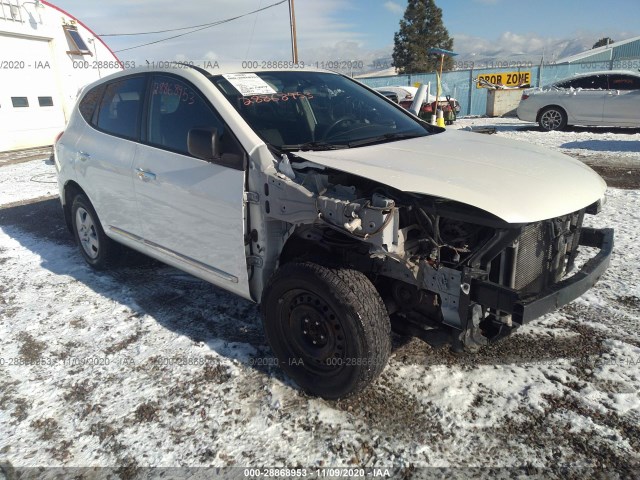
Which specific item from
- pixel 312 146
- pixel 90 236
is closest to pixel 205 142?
pixel 312 146

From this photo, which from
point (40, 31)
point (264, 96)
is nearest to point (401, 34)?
point (40, 31)

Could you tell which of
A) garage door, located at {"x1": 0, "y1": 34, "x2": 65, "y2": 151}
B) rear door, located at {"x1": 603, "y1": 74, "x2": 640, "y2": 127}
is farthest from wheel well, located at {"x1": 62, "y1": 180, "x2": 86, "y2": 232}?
garage door, located at {"x1": 0, "y1": 34, "x2": 65, "y2": 151}

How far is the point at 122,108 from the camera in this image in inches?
157

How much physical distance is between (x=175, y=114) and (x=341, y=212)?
5.69ft

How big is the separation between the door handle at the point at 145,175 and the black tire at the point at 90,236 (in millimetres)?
1161

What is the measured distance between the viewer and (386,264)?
2.55 meters

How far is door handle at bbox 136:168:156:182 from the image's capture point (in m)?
3.48

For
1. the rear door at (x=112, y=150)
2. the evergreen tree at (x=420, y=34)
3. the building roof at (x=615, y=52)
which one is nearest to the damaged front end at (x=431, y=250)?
the rear door at (x=112, y=150)

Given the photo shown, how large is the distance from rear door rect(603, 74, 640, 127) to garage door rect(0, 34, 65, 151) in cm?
1823

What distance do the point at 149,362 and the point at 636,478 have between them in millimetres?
2757

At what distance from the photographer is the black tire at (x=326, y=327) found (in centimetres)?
244

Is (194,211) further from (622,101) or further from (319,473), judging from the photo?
(622,101)

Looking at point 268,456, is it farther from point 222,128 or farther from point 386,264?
point 222,128

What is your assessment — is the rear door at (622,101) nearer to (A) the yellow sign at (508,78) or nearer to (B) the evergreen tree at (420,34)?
(A) the yellow sign at (508,78)
